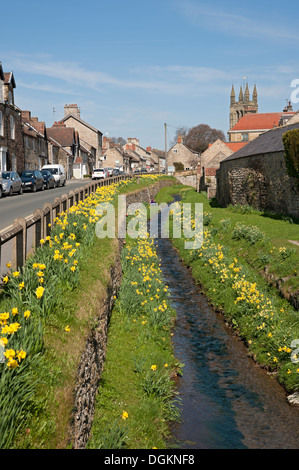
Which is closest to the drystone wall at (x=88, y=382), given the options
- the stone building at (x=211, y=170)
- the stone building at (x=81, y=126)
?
the stone building at (x=211, y=170)

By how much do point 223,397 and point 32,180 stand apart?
28.3m

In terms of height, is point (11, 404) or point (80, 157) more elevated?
point (80, 157)

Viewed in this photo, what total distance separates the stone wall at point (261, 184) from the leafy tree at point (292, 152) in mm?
740

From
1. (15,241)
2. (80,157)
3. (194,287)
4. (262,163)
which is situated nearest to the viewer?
(15,241)

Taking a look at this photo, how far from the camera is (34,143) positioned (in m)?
55.8

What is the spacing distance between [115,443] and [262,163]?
26749 mm

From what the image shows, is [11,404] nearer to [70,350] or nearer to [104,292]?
[70,350]

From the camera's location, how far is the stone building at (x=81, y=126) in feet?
275

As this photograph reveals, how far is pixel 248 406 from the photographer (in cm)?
981

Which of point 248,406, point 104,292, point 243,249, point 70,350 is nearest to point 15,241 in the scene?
point 70,350

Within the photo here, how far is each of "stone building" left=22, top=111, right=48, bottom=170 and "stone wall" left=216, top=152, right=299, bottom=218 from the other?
25.0 metres

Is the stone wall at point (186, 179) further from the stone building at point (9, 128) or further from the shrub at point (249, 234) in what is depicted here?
the shrub at point (249, 234)

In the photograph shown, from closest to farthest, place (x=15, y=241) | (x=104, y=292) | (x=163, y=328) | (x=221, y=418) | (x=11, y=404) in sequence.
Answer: (x=11, y=404) < (x=15, y=241) < (x=221, y=418) < (x=104, y=292) < (x=163, y=328)

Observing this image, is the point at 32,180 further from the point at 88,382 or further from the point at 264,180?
the point at 88,382
